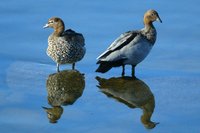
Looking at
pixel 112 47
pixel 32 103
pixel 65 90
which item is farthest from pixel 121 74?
pixel 32 103

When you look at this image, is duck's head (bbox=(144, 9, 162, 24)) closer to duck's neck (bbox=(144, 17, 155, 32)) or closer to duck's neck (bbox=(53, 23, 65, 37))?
duck's neck (bbox=(144, 17, 155, 32))

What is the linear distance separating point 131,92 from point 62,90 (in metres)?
1.03

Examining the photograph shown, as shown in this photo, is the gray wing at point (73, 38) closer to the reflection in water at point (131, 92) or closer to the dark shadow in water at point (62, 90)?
the dark shadow in water at point (62, 90)

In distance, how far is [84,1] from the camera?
14.8 m

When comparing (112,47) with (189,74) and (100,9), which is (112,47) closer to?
(189,74)

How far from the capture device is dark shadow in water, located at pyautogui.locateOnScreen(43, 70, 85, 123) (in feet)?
32.2

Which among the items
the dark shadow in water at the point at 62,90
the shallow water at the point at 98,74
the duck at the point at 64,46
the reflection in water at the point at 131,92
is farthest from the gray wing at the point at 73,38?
the reflection in water at the point at 131,92

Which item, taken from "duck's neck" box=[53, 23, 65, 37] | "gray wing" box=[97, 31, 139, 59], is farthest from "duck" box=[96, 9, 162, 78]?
"duck's neck" box=[53, 23, 65, 37]

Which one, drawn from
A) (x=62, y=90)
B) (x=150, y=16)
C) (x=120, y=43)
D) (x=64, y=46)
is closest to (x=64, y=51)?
(x=64, y=46)

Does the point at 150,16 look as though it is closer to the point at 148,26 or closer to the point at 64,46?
the point at 148,26

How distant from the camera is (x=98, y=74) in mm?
11617

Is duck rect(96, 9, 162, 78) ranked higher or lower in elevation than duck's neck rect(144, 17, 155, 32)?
lower

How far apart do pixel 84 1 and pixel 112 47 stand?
338 cm

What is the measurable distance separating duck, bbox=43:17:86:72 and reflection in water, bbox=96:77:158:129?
78 cm
